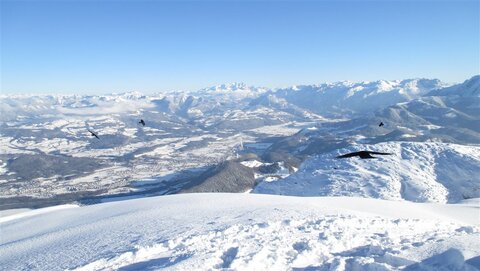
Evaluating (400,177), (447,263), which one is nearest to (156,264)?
(447,263)

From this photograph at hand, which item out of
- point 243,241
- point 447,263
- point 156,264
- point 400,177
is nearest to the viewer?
point 447,263

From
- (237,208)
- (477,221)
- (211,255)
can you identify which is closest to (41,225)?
(237,208)

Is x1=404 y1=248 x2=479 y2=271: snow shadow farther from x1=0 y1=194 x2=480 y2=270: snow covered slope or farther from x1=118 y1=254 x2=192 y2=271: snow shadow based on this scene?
x1=118 y1=254 x2=192 y2=271: snow shadow

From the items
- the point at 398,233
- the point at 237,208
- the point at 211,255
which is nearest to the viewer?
the point at 211,255

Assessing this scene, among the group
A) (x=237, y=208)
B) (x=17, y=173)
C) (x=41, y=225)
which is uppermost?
(x=237, y=208)

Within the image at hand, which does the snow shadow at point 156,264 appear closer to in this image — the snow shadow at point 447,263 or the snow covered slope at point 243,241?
the snow covered slope at point 243,241

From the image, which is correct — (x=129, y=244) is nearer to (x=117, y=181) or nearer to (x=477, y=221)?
(x=477, y=221)

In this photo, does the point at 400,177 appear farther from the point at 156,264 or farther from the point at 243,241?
the point at 156,264
